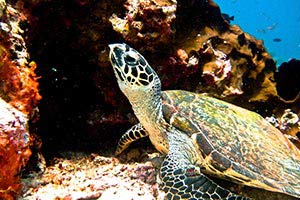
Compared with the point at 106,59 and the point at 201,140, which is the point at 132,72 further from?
the point at 201,140

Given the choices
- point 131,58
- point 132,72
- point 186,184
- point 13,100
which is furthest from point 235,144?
point 13,100

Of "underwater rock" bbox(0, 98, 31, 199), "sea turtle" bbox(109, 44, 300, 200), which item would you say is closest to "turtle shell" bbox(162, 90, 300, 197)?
"sea turtle" bbox(109, 44, 300, 200)

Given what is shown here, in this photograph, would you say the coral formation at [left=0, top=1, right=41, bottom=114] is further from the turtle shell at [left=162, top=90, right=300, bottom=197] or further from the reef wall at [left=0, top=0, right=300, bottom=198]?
the turtle shell at [left=162, top=90, right=300, bottom=197]

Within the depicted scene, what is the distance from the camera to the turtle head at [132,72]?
136 inches

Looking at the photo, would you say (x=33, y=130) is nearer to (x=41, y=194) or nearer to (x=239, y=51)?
(x=41, y=194)

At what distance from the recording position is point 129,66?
347cm

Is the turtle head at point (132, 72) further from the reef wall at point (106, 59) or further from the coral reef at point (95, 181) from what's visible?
the coral reef at point (95, 181)

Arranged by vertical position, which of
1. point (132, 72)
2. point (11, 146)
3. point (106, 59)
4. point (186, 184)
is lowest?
point (11, 146)

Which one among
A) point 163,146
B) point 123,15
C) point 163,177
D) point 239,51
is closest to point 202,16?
point 239,51

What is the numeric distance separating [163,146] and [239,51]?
2579 mm

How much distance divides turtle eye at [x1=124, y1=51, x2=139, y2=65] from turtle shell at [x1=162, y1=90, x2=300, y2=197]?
0.65 metres

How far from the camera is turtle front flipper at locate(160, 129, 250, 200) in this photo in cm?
282

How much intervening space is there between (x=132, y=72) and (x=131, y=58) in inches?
6.7

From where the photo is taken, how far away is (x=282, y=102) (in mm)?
5477
